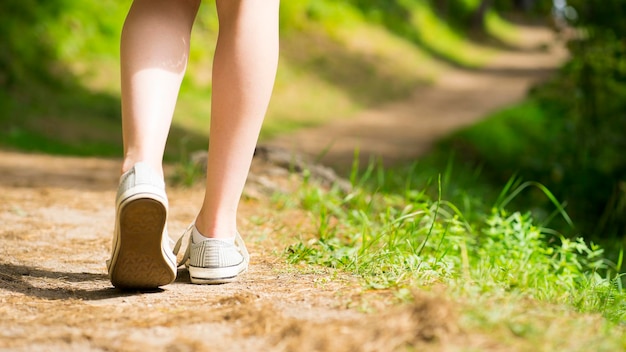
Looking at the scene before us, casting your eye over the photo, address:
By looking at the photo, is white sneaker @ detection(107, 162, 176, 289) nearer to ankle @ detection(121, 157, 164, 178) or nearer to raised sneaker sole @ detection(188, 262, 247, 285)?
ankle @ detection(121, 157, 164, 178)

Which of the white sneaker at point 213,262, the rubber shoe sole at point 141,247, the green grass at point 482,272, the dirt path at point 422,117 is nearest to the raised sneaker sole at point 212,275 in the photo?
the white sneaker at point 213,262

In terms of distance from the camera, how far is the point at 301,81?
1191 cm

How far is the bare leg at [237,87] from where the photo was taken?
6.52 feet

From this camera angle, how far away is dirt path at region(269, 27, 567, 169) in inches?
312

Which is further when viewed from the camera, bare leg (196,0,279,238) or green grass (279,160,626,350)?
bare leg (196,0,279,238)

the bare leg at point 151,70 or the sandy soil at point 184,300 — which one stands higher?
the bare leg at point 151,70

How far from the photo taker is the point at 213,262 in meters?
2.04

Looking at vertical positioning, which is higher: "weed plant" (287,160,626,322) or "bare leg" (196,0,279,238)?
"bare leg" (196,0,279,238)

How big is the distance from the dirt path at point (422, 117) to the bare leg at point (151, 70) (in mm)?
2200

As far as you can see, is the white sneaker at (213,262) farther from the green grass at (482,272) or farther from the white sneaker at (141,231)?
the green grass at (482,272)

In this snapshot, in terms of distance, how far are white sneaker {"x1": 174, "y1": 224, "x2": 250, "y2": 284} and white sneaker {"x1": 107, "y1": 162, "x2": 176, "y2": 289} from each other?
16cm

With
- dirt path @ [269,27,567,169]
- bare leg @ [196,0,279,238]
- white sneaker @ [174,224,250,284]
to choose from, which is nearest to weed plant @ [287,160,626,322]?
white sneaker @ [174,224,250,284]

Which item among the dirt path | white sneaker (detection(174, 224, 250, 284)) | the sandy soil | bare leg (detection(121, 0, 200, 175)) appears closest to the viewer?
the sandy soil

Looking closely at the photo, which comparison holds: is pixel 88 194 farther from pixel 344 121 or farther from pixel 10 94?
pixel 344 121
